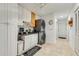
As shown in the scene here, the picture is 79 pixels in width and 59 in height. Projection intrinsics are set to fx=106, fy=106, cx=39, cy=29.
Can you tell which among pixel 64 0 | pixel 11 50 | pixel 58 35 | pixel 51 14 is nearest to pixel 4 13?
pixel 11 50

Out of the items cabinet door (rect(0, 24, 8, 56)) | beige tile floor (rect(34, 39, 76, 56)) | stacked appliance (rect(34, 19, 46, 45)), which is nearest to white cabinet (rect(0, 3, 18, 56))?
cabinet door (rect(0, 24, 8, 56))

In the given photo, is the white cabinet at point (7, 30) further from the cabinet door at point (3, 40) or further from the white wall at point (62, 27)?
the white wall at point (62, 27)

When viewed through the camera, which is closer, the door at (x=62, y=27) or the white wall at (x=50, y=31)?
the white wall at (x=50, y=31)

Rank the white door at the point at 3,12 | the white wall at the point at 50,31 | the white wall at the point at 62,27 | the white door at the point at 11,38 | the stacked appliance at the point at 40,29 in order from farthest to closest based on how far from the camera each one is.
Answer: the white wall at the point at 62,27, the white wall at the point at 50,31, the stacked appliance at the point at 40,29, the white door at the point at 11,38, the white door at the point at 3,12

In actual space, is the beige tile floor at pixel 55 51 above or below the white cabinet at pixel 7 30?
below

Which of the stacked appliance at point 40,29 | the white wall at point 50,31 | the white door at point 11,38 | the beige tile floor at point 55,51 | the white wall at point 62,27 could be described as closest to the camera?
the white door at point 11,38

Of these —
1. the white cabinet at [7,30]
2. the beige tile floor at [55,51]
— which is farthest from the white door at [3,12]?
the beige tile floor at [55,51]

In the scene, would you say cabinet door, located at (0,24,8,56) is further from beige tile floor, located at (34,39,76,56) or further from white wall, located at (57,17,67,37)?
white wall, located at (57,17,67,37)

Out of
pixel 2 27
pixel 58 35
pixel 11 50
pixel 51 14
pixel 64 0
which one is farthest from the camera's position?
pixel 58 35

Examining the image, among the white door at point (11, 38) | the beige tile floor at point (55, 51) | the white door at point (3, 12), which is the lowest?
the beige tile floor at point (55, 51)

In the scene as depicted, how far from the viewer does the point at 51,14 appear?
7395 millimetres

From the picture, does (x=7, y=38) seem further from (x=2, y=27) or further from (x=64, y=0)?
(x=64, y=0)

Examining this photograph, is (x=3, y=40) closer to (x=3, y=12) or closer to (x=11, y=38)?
(x=11, y=38)

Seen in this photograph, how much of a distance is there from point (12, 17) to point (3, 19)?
14.4 inches
